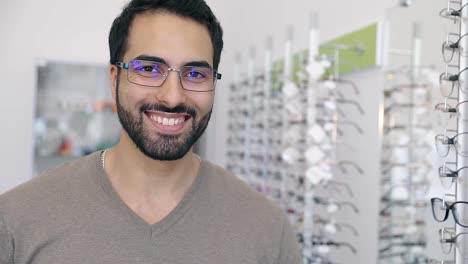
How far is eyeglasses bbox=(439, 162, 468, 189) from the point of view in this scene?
202 centimetres

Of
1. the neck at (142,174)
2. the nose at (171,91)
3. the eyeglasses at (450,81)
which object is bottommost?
the neck at (142,174)

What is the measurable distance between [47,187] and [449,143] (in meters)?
1.42

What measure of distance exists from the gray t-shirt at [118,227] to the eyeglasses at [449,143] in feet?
2.95

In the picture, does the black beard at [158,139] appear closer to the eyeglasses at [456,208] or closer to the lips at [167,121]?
the lips at [167,121]

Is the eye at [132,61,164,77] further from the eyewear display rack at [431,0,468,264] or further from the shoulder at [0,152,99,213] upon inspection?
the eyewear display rack at [431,0,468,264]

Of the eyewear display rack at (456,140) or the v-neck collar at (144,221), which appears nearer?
the v-neck collar at (144,221)

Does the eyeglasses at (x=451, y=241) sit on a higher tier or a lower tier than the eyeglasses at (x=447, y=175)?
lower

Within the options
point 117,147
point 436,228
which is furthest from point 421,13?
point 117,147

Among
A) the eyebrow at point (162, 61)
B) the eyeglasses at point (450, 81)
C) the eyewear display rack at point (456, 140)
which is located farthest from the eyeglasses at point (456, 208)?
the eyebrow at point (162, 61)

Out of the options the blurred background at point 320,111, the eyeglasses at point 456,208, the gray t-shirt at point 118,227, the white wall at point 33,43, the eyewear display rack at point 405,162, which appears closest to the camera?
the gray t-shirt at point 118,227

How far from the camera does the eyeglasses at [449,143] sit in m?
2.01

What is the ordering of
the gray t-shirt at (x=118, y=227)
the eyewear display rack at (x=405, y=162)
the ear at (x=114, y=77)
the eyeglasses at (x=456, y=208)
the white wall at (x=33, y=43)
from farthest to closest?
the white wall at (x=33, y=43), the eyewear display rack at (x=405, y=162), the eyeglasses at (x=456, y=208), the ear at (x=114, y=77), the gray t-shirt at (x=118, y=227)

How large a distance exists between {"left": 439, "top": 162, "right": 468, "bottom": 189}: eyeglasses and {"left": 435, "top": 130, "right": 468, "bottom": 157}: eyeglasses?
0.05 m

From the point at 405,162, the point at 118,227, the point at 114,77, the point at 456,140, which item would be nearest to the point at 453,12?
the point at 456,140
